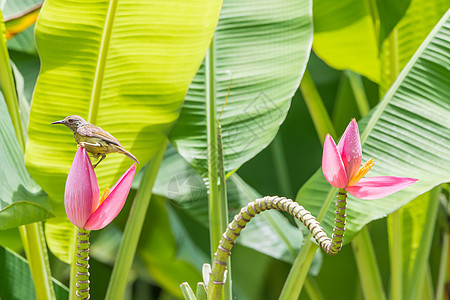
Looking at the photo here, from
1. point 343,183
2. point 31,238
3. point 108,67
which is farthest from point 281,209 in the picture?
point 31,238

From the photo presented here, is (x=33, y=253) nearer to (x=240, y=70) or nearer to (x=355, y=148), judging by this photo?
(x=240, y=70)

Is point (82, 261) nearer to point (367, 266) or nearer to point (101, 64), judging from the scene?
point (101, 64)

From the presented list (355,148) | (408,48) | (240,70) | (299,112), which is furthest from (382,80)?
(355,148)

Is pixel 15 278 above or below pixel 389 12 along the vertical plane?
below

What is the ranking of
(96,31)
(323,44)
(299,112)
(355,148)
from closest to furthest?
(355,148), (96,31), (323,44), (299,112)

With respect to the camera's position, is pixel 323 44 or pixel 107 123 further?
pixel 323 44

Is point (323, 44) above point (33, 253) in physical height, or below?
above

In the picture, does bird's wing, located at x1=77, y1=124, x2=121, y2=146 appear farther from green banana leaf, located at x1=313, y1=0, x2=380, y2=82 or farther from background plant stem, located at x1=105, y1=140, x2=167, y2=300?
green banana leaf, located at x1=313, y1=0, x2=380, y2=82
